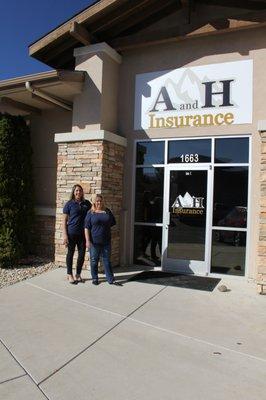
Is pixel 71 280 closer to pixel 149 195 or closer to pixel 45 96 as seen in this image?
pixel 149 195

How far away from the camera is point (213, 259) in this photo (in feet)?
28.0

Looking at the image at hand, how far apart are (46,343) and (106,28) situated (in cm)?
717

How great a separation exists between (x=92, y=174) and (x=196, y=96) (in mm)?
2751

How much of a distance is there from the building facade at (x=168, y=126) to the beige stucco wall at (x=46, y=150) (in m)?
1.03

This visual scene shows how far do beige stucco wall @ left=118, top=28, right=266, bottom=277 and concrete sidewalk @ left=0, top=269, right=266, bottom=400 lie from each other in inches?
86.9

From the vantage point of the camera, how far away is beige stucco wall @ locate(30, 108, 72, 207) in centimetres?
1079

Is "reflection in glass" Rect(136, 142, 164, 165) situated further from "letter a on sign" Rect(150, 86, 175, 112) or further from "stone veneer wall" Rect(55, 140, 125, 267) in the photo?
"letter a on sign" Rect(150, 86, 175, 112)

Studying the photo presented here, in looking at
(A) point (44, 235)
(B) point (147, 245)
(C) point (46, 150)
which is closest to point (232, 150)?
(B) point (147, 245)

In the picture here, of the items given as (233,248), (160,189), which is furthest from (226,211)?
(160,189)

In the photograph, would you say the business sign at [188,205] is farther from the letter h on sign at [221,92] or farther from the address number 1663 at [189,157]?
the letter h on sign at [221,92]

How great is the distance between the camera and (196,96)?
28.6 feet

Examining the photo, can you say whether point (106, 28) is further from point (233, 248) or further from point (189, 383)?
point (189, 383)

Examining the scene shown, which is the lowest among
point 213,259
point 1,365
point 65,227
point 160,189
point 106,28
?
point 1,365

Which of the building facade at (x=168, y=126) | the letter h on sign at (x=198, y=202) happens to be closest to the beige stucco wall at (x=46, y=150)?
the building facade at (x=168, y=126)
